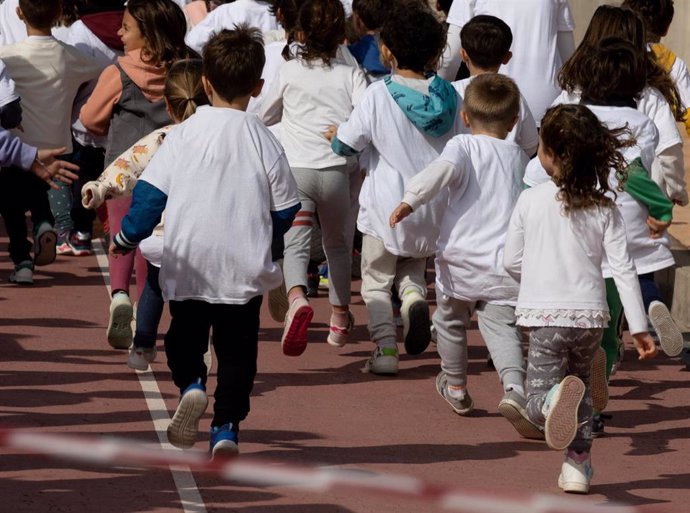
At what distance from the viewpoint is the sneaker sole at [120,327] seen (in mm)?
9188

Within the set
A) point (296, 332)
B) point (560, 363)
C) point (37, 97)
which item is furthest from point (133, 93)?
point (560, 363)

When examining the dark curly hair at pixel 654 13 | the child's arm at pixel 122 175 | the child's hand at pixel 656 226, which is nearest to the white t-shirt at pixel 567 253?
the child's hand at pixel 656 226

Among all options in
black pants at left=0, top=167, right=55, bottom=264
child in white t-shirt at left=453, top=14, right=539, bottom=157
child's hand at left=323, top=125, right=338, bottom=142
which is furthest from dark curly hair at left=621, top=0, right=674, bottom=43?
black pants at left=0, top=167, right=55, bottom=264

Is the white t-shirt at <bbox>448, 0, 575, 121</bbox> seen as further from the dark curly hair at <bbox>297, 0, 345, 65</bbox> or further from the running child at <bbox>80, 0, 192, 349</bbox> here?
the running child at <bbox>80, 0, 192, 349</bbox>

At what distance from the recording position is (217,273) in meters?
7.04

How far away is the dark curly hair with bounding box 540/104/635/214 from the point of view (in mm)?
Result: 7039

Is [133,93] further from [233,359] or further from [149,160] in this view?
[233,359]

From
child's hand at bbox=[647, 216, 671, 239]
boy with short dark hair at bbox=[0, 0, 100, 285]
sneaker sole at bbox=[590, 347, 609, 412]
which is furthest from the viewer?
boy with short dark hair at bbox=[0, 0, 100, 285]

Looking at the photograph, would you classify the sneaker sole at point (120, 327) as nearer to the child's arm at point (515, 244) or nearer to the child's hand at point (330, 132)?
the child's hand at point (330, 132)

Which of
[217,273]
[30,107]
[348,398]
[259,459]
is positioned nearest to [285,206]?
[217,273]

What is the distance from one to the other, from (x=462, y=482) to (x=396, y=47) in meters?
2.68

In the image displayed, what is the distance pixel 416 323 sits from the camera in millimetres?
9039

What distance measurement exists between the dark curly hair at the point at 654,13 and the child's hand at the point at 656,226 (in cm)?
212

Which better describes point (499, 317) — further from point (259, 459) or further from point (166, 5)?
point (166, 5)
